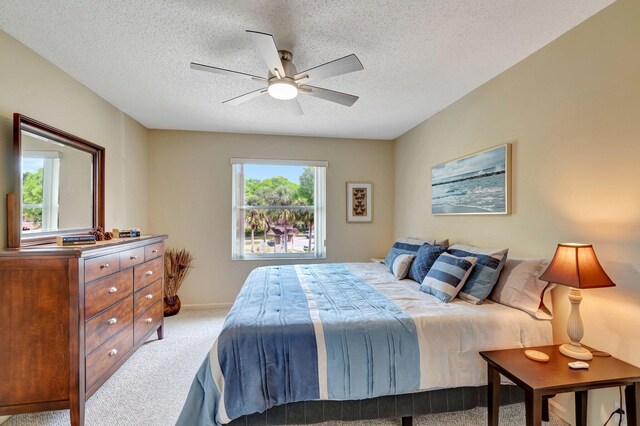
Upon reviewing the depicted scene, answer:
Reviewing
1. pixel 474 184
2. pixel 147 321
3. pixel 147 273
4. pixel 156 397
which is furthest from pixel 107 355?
pixel 474 184

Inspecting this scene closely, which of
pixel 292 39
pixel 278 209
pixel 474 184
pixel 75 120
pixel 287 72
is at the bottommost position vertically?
pixel 278 209

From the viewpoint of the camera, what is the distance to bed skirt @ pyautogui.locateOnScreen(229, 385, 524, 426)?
1.60m

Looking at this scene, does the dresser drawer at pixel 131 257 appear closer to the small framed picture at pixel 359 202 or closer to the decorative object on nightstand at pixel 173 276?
the decorative object on nightstand at pixel 173 276

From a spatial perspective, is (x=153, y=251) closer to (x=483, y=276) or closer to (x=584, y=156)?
(x=483, y=276)

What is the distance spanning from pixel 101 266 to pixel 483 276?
275cm

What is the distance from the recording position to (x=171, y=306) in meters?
3.74

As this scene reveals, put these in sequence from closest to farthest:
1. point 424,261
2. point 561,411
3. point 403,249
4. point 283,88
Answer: point 561,411 → point 283,88 → point 424,261 → point 403,249

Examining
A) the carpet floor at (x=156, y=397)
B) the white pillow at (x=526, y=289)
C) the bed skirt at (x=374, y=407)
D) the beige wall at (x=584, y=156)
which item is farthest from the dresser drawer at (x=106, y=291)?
the beige wall at (x=584, y=156)

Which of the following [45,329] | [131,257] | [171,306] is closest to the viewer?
[45,329]

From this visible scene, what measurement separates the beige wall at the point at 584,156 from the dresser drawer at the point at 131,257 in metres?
3.13

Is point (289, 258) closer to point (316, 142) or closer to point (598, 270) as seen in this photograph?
point (316, 142)

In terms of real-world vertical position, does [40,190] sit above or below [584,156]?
below

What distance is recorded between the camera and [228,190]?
162 inches

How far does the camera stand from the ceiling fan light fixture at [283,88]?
1949 millimetres
